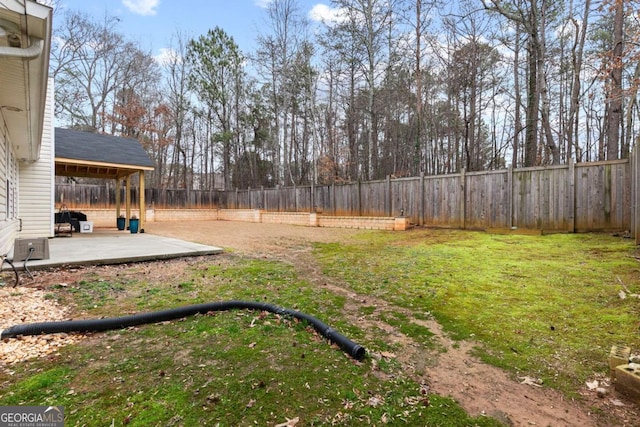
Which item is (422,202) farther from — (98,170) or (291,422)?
(98,170)

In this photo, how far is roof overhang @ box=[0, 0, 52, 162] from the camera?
2586 millimetres

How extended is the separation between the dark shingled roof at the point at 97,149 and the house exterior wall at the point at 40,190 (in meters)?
0.91

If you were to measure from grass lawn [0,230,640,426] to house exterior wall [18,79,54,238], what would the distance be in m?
6.12

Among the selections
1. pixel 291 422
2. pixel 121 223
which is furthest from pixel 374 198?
pixel 291 422

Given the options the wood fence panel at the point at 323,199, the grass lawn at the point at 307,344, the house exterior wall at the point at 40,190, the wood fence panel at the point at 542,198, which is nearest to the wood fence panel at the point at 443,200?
the wood fence panel at the point at 542,198

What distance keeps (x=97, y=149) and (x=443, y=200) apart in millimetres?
12520

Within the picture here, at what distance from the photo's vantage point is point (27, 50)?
285 centimetres

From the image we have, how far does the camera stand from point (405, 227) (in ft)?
35.8

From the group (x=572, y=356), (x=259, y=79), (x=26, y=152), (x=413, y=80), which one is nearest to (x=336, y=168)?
(x=413, y=80)

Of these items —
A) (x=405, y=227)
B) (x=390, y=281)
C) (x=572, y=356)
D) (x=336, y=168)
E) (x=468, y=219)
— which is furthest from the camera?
(x=336, y=168)

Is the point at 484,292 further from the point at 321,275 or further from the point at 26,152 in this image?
the point at 26,152

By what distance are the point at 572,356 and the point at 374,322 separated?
1.53 m

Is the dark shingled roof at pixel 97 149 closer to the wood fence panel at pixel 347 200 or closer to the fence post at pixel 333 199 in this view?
the fence post at pixel 333 199

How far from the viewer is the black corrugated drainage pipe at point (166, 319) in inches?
95.9
